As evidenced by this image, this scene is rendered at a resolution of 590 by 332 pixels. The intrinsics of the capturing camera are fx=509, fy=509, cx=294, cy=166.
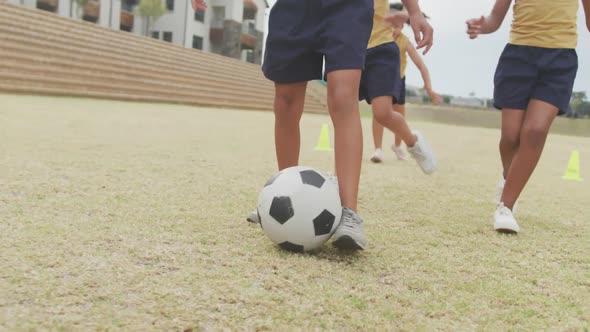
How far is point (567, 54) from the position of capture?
96.5 inches

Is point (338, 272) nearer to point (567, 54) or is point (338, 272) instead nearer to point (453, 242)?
point (453, 242)

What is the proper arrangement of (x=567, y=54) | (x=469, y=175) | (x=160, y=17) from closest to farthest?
(x=567, y=54) → (x=469, y=175) → (x=160, y=17)

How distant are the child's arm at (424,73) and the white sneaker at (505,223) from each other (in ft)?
9.93

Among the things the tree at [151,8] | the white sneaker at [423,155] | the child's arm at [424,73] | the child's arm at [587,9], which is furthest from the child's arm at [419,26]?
the tree at [151,8]

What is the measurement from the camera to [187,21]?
28.4 meters

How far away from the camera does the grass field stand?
1218 millimetres

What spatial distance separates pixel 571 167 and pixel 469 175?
1421 mm

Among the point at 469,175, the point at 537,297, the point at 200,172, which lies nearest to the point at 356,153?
the point at 537,297

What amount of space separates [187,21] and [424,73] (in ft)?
82.8

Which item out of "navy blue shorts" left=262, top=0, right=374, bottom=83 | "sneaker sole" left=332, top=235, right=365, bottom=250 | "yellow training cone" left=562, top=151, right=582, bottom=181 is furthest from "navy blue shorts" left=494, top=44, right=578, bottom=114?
"yellow training cone" left=562, top=151, right=582, bottom=181

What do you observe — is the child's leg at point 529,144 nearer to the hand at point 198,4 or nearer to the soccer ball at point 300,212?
the soccer ball at point 300,212

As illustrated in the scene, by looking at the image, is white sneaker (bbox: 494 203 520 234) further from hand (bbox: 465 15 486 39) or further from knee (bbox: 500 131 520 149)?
hand (bbox: 465 15 486 39)

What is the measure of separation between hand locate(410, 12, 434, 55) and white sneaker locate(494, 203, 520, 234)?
0.86 m

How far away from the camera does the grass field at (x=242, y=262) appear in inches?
47.9
